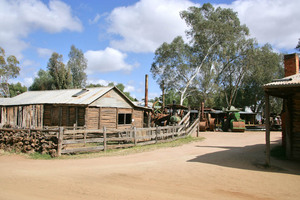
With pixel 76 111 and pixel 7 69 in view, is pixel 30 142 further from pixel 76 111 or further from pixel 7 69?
pixel 7 69

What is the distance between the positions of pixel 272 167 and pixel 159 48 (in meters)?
28.5

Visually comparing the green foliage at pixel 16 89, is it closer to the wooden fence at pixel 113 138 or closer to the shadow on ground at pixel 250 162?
the wooden fence at pixel 113 138

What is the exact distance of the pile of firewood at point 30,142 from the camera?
1123 cm

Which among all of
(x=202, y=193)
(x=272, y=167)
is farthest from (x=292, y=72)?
(x=202, y=193)

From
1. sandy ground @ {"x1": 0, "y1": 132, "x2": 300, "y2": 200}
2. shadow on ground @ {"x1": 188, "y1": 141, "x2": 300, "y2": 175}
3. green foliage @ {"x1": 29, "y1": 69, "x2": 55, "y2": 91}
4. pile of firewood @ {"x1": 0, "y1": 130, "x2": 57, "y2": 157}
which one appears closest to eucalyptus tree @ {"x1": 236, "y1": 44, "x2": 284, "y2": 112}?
shadow on ground @ {"x1": 188, "y1": 141, "x2": 300, "y2": 175}

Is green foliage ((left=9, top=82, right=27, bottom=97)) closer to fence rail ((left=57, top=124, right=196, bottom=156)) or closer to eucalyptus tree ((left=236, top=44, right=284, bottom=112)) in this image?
fence rail ((left=57, top=124, right=196, bottom=156))

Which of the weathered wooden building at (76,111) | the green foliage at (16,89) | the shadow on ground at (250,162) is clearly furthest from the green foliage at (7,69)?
the shadow on ground at (250,162)

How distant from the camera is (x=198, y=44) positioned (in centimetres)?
3562

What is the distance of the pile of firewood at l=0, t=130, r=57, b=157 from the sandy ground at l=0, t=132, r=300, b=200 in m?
0.98

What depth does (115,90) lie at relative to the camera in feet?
67.7

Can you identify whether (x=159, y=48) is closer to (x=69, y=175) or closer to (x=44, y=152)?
(x=44, y=152)

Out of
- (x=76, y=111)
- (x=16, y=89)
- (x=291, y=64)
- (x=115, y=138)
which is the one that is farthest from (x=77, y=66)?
(x=291, y=64)

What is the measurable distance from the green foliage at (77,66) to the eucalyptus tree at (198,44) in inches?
869

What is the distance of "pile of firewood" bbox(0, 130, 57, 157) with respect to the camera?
11234 mm
